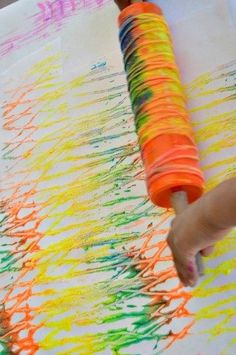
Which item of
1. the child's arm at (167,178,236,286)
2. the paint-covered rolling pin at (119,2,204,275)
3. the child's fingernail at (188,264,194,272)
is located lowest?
the child's fingernail at (188,264,194,272)

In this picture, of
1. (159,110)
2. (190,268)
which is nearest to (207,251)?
(190,268)

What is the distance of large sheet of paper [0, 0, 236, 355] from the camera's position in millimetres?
571

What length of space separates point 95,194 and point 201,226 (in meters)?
0.22

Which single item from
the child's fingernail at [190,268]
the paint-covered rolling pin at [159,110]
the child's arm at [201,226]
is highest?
the paint-covered rolling pin at [159,110]

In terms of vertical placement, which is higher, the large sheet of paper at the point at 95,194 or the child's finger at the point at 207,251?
the large sheet of paper at the point at 95,194

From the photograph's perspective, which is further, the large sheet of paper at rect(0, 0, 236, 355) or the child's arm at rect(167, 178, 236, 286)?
the large sheet of paper at rect(0, 0, 236, 355)

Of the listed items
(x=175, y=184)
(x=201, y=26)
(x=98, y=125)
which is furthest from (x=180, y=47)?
(x=175, y=184)

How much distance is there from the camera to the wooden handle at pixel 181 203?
1.80 ft

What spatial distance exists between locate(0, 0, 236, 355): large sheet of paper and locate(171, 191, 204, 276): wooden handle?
0.03 m

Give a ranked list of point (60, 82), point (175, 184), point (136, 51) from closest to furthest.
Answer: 1. point (175, 184)
2. point (136, 51)
3. point (60, 82)

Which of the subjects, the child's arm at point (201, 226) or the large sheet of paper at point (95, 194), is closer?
the child's arm at point (201, 226)

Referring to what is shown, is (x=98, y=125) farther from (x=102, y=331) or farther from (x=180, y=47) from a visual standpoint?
(x=102, y=331)

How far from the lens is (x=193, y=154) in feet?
1.94

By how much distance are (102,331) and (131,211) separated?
141 millimetres
